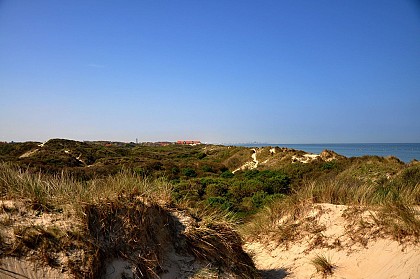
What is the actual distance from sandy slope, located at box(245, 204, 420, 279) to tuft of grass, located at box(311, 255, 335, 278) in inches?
3.2

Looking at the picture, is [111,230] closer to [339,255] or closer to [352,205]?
[339,255]

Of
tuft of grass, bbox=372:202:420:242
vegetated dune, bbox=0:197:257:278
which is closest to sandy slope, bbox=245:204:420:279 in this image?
tuft of grass, bbox=372:202:420:242

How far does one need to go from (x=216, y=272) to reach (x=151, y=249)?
4.04 ft

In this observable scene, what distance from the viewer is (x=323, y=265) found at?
6836 millimetres

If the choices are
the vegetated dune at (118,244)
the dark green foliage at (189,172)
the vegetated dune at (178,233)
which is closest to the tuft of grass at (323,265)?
the vegetated dune at (178,233)

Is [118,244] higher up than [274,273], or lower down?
higher up

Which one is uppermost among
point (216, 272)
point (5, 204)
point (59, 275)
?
point (5, 204)

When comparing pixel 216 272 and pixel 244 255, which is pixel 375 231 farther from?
pixel 216 272

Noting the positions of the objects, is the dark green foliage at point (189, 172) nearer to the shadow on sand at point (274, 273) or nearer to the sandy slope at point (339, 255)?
the sandy slope at point (339, 255)

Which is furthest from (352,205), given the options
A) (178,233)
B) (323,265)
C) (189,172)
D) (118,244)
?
(189,172)

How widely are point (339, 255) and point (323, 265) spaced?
0.56 m

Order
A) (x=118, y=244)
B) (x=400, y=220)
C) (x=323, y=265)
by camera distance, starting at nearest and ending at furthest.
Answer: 1. (x=118, y=244)
2. (x=400, y=220)
3. (x=323, y=265)

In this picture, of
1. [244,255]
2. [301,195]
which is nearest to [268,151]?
[301,195]

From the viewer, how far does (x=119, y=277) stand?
447cm
